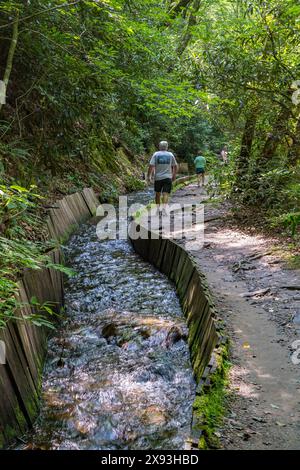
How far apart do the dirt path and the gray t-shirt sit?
3.08 meters

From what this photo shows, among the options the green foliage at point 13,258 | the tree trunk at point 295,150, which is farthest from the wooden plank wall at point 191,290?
the tree trunk at point 295,150

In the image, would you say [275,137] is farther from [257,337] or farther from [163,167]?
[257,337]

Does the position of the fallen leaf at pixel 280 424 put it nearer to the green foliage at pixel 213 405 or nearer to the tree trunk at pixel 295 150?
the green foliage at pixel 213 405

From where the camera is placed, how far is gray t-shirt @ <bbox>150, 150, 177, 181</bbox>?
1183cm

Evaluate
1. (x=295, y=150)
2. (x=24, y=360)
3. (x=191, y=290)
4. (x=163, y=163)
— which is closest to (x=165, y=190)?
(x=163, y=163)

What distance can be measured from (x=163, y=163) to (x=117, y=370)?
7.19 meters

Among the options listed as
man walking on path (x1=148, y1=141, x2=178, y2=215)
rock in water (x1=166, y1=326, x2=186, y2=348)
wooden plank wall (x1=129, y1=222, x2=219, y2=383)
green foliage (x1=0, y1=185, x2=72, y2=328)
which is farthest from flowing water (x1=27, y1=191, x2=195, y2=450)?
man walking on path (x1=148, y1=141, x2=178, y2=215)

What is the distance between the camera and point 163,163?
11867 mm

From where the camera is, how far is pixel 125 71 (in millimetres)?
11633

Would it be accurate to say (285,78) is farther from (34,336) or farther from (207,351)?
(34,336)

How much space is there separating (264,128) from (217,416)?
9.48m

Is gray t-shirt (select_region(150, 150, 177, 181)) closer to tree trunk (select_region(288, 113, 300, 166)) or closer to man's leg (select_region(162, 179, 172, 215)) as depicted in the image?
man's leg (select_region(162, 179, 172, 215))

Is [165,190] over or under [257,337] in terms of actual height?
over

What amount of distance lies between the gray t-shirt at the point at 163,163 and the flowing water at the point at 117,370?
3.73m
